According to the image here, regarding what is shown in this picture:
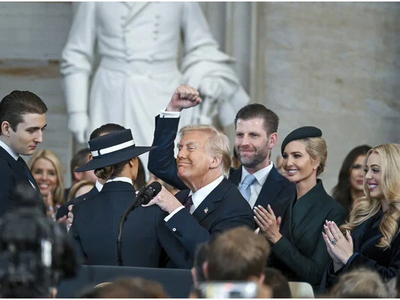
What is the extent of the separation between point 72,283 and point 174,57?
455 cm

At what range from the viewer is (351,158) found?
755cm

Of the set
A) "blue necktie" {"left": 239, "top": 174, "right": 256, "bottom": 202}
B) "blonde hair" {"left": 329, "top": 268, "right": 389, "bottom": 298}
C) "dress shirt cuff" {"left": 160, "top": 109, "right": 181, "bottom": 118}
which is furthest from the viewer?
"blue necktie" {"left": 239, "top": 174, "right": 256, "bottom": 202}

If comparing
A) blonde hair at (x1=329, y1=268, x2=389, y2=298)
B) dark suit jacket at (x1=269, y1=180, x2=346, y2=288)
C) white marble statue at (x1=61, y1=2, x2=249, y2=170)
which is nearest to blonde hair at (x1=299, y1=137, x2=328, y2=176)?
dark suit jacket at (x1=269, y1=180, x2=346, y2=288)

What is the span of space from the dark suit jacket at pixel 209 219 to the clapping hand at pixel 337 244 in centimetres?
36

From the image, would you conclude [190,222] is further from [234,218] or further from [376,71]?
[376,71]

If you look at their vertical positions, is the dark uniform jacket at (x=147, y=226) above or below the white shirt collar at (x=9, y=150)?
below

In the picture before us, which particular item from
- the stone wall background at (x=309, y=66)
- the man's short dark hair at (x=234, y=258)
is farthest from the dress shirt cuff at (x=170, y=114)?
the stone wall background at (x=309, y=66)

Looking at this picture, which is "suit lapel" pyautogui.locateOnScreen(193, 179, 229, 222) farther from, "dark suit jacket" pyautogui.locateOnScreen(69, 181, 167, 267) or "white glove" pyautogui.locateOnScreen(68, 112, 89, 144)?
"white glove" pyautogui.locateOnScreen(68, 112, 89, 144)

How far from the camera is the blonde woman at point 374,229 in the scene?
5160mm

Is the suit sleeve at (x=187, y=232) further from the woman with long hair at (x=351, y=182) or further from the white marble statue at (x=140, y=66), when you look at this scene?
the white marble statue at (x=140, y=66)

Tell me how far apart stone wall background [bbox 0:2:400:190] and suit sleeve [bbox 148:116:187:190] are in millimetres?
3771

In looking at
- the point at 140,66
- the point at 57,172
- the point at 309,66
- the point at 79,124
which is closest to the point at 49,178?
the point at 57,172

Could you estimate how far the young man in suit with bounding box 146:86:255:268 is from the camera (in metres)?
5.00

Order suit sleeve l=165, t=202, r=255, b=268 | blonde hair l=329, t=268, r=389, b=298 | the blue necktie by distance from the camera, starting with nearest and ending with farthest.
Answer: blonde hair l=329, t=268, r=389, b=298 < suit sleeve l=165, t=202, r=255, b=268 < the blue necktie
